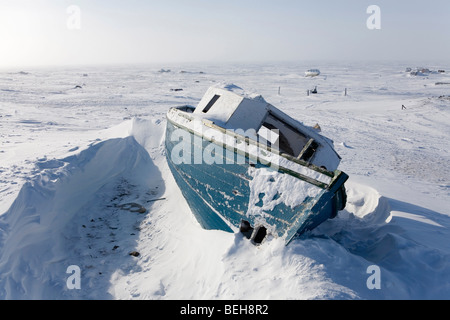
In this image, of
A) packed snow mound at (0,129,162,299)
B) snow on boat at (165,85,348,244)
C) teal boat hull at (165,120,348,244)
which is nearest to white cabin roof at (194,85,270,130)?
snow on boat at (165,85,348,244)

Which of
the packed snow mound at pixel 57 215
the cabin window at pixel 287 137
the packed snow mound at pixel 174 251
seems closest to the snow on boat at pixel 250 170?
the cabin window at pixel 287 137

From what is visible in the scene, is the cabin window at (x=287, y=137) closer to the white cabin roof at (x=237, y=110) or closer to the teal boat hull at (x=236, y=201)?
the white cabin roof at (x=237, y=110)

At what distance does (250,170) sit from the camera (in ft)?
15.5

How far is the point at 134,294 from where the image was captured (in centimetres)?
486

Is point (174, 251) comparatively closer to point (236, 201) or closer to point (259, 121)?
point (236, 201)

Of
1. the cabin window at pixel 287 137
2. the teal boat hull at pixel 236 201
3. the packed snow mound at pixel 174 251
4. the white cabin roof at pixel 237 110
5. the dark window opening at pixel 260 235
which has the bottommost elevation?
the packed snow mound at pixel 174 251

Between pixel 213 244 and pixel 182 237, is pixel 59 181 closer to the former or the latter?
pixel 182 237

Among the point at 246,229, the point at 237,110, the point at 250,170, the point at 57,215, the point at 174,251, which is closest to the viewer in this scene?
the point at 250,170

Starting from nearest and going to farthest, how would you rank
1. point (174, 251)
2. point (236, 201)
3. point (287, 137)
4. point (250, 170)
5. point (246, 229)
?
point (250, 170)
point (246, 229)
point (236, 201)
point (174, 251)
point (287, 137)

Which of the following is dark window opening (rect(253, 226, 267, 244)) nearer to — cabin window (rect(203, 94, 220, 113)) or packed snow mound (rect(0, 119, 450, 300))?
packed snow mound (rect(0, 119, 450, 300))

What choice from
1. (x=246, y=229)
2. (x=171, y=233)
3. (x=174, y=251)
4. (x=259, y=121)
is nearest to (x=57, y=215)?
(x=171, y=233)

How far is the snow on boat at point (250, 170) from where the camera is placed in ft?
14.4

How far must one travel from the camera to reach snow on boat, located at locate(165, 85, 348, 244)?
14.4ft
